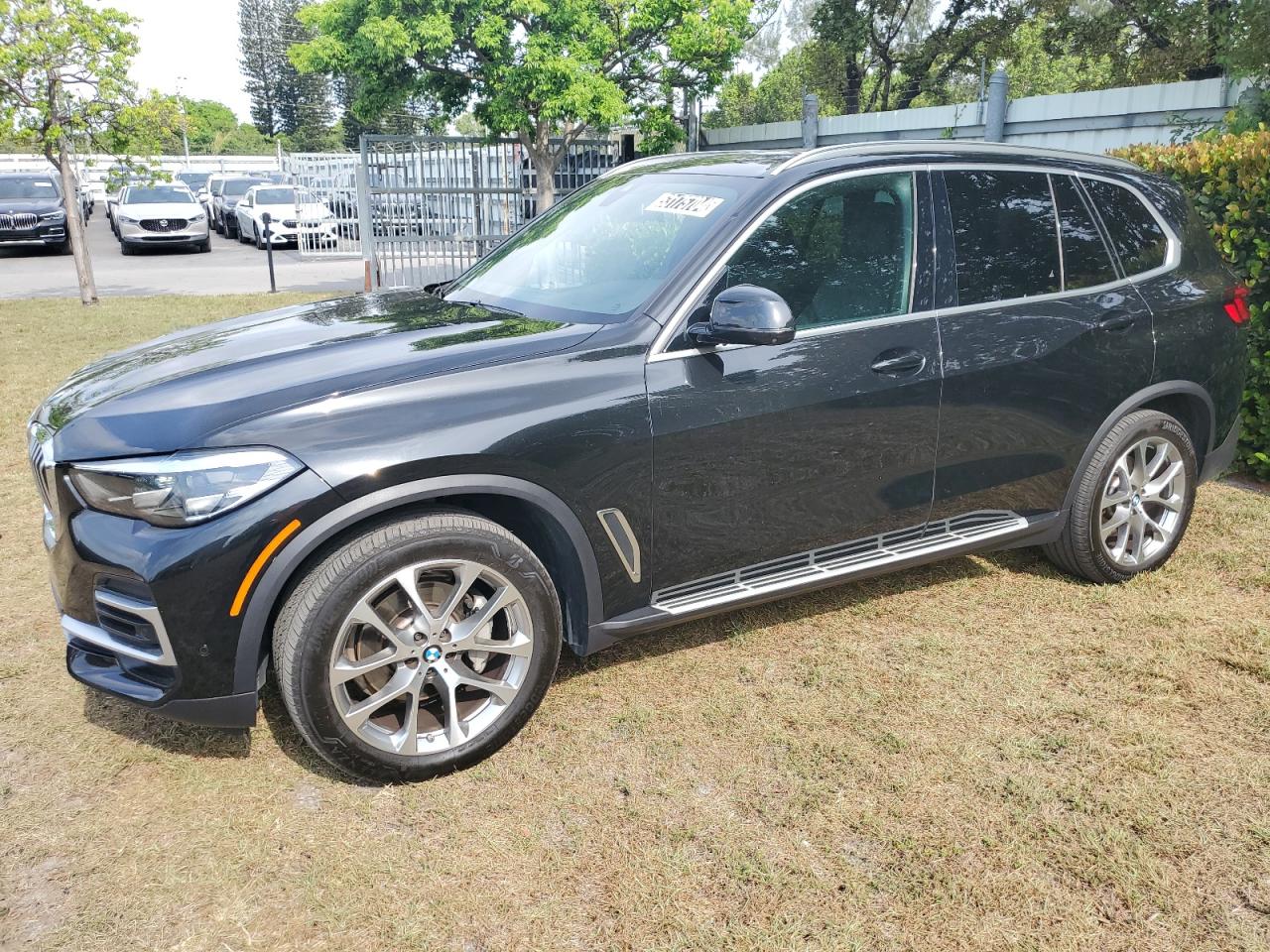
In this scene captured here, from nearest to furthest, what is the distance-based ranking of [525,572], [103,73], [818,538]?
[525,572], [818,538], [103,73]

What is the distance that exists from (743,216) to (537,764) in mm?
1937

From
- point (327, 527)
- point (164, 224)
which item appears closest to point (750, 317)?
point (327, 527)

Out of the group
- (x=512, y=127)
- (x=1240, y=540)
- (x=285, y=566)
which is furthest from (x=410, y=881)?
(x=512, y=127)

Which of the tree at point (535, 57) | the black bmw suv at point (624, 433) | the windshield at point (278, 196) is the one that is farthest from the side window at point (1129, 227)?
the windshield at point (278, 196)

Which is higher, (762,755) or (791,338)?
(791,338)

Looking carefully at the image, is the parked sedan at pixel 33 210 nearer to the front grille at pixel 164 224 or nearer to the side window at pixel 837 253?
the front grille at pixel 164 224

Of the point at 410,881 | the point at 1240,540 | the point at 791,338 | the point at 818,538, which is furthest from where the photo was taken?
the point at 1240,540

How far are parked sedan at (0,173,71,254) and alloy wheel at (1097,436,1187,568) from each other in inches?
889

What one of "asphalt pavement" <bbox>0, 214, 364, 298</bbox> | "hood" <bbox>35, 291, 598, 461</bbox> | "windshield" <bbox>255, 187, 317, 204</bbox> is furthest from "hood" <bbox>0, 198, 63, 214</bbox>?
"hood" <bbox>35, 291, 598, 461</bbox>

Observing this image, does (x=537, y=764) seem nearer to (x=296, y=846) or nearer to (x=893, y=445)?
(x=296, y=846)

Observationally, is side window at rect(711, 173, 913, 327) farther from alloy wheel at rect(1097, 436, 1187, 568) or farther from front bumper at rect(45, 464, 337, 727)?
front bumper at rect(45, 464, 337, 727)

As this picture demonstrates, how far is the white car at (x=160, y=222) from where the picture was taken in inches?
873

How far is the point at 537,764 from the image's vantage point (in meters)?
3.23

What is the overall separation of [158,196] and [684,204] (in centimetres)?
2327
